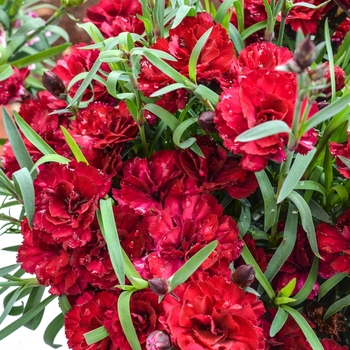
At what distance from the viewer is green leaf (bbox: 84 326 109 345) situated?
0.38 meters

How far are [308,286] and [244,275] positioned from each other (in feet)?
0.28

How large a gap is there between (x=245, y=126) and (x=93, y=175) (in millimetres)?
135

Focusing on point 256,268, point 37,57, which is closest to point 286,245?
point 256,268

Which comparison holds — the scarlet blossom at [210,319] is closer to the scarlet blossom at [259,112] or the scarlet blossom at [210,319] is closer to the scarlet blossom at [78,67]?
the scarlet blossom at [259,112]

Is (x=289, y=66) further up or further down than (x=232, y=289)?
further up

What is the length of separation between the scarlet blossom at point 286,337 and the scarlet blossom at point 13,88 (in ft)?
1.39

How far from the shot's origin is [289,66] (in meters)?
0.25

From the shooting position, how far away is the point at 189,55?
413 millimetres

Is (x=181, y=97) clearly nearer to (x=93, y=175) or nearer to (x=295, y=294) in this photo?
(x=93, y=175)

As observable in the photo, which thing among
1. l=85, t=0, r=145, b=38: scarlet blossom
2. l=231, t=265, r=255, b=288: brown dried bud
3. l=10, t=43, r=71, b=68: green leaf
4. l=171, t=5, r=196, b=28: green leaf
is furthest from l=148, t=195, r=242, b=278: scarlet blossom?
l=10, t=43, r=71, b=68: green leaf

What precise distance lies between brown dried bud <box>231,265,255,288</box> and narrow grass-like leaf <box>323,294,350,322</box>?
0.10 metres

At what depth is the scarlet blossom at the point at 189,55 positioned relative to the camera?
40cm

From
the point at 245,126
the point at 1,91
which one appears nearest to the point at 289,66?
the point at 245,126

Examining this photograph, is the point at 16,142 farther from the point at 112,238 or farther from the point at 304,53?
the point at 304,53
